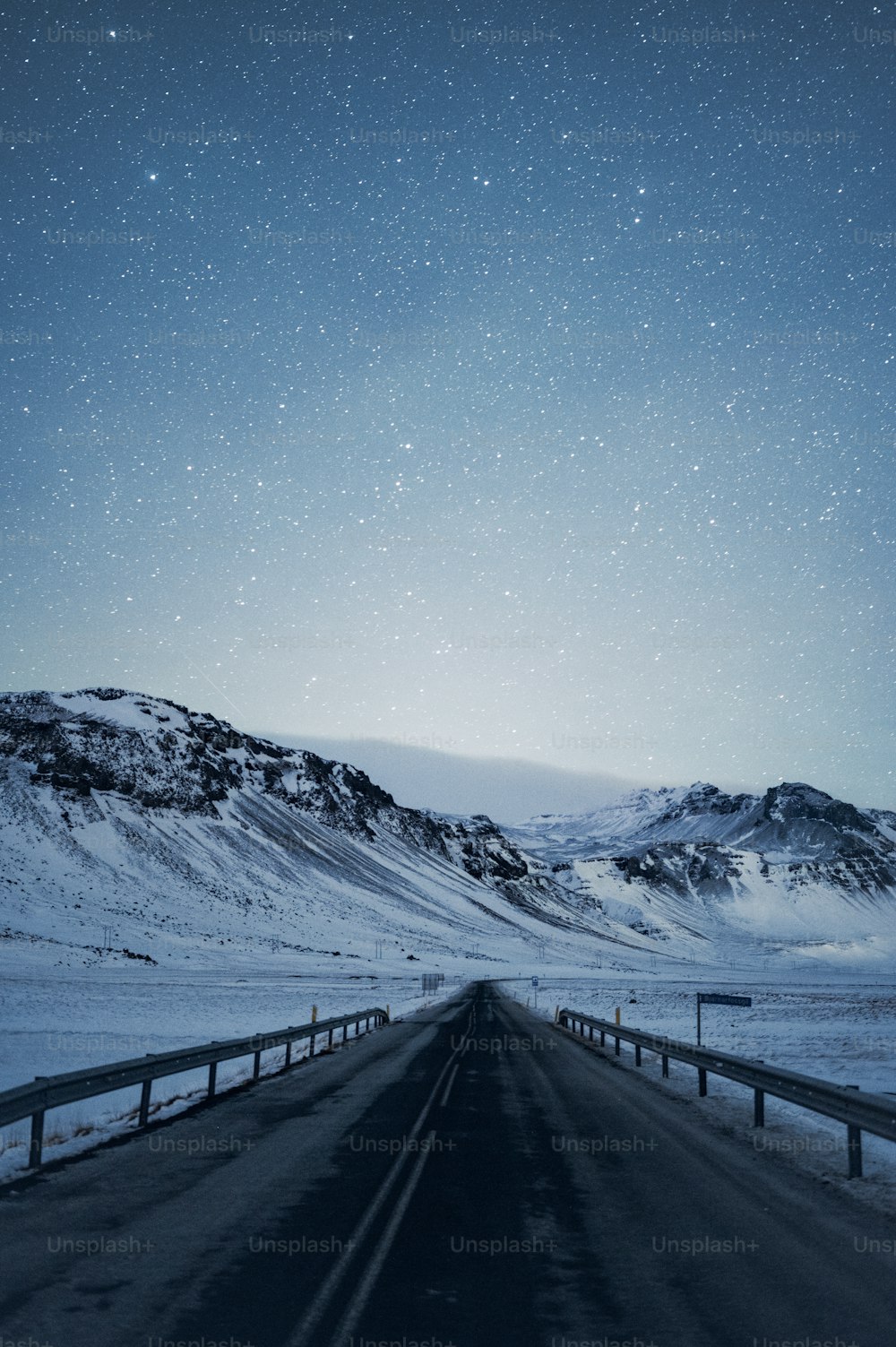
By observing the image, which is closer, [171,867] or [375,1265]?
[375,1265]

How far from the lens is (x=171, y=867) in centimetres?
14612

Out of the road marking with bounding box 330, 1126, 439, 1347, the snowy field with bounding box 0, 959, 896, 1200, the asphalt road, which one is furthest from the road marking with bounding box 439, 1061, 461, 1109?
the road marking with bounding box 330, 1126, 439, 1347

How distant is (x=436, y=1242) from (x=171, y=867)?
5850 inches

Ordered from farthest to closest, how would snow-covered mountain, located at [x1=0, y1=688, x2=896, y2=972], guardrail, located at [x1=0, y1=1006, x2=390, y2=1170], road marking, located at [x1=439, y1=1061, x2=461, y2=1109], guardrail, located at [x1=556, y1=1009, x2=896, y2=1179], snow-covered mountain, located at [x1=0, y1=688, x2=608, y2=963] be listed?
1. snow-covered mountain, located at [x1=0, y1=688, x2=608, y2=963]
2. snow-covered mountain, located at [x1=0, y1=688, x2=896, y2=972]
3. road marking, located at [x1=439, y1=1061, x2=461, y2=1109]
4. guardrail, located at [x1=0, y1=1006, x2=390, y2=1170]
5. guardrail, located at [x1=556, y1=1009, x2=896, y2=1179]

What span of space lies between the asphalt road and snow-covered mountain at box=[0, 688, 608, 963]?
240 ft

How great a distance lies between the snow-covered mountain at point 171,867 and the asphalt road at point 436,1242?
7303cm

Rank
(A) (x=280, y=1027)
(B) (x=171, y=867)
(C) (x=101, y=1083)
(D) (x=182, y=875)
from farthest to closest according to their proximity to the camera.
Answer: (B) (x=171, y=867)
(D) (x=182, y=875)
(A) (x=280, y=1027)
(C) (x=101, y=1083)

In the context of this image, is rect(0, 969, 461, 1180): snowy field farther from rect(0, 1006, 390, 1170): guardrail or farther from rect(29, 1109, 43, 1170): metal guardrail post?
rect(0, 1006, 390, 1170): guardrail

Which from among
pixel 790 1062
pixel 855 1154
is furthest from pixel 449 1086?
pixel 790 1062

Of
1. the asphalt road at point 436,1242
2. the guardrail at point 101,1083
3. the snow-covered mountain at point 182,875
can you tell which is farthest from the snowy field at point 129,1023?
the snow-covered mountain at point 182,875

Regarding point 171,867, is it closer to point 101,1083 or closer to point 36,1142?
point 101,1083

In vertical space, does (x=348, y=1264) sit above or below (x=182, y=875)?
above

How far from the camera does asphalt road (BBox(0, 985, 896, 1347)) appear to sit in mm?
5098

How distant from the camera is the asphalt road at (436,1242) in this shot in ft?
16.7
